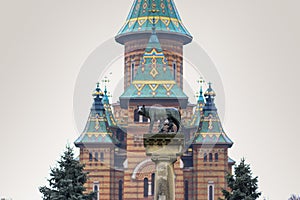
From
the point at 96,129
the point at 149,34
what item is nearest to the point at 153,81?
the point at 96,129

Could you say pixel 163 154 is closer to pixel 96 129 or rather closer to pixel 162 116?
pixel 162 116

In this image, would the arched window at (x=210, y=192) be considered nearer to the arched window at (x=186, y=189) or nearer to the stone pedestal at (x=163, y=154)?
the arched window at (x=186, y=189)

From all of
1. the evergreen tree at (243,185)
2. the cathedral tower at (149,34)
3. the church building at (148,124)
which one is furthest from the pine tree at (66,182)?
the cathedral tower at (149,34)

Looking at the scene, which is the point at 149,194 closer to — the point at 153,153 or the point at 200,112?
the point at 200,112

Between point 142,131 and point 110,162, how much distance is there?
3.46m

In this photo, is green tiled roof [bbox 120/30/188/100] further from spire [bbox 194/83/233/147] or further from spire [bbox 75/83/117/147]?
spire [bbox 194/83/233/147]

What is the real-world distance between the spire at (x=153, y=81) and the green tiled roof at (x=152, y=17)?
4.37 meters

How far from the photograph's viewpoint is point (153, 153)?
99.0 feet

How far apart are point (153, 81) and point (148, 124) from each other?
2.90m

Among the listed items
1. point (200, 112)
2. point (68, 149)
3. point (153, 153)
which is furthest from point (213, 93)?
point (153, 153)

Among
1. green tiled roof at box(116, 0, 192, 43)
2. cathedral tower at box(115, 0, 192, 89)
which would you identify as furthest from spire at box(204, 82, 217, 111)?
green tiled roof at box(116, 0, 192, 43)

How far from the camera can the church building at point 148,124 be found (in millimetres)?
64562

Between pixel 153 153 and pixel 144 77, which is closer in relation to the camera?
pixel 153 153

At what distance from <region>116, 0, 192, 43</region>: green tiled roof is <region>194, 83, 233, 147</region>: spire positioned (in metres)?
6.41
